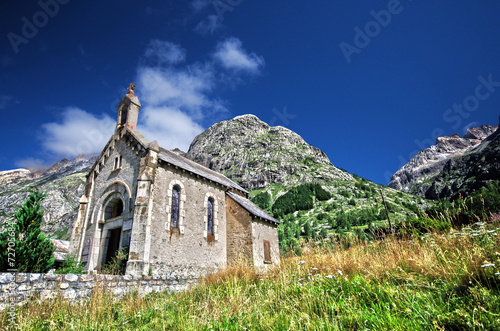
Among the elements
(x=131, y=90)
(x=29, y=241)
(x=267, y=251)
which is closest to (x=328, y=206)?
(x=267, y=251)

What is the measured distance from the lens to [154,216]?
1555cm

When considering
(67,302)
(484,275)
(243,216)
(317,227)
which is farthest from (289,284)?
(317,227)

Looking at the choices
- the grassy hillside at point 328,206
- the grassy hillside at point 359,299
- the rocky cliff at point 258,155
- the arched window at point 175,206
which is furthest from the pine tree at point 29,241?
the rocky cliff at point 258,155

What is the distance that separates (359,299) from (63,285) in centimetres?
873

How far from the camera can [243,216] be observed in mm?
20547

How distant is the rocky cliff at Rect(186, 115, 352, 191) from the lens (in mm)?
122062

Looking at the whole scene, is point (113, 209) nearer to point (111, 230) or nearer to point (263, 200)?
point (111, 230)

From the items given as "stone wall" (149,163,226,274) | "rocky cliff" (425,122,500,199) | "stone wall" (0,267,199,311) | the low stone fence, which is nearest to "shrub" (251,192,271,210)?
"rocky cliff" (425,122,500,199)

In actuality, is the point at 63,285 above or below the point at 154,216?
below

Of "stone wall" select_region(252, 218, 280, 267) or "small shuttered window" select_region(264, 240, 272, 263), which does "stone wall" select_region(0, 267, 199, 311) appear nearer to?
"stone wall" select_region(252, 218, 280, 267)

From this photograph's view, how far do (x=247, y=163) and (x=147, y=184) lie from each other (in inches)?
4630

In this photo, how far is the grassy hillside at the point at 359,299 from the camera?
356 cm

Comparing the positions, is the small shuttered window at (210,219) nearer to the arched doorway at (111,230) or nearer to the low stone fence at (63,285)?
A: the arched doorway at (111,230)

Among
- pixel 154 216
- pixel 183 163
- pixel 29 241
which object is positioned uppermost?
pixel 183 163
